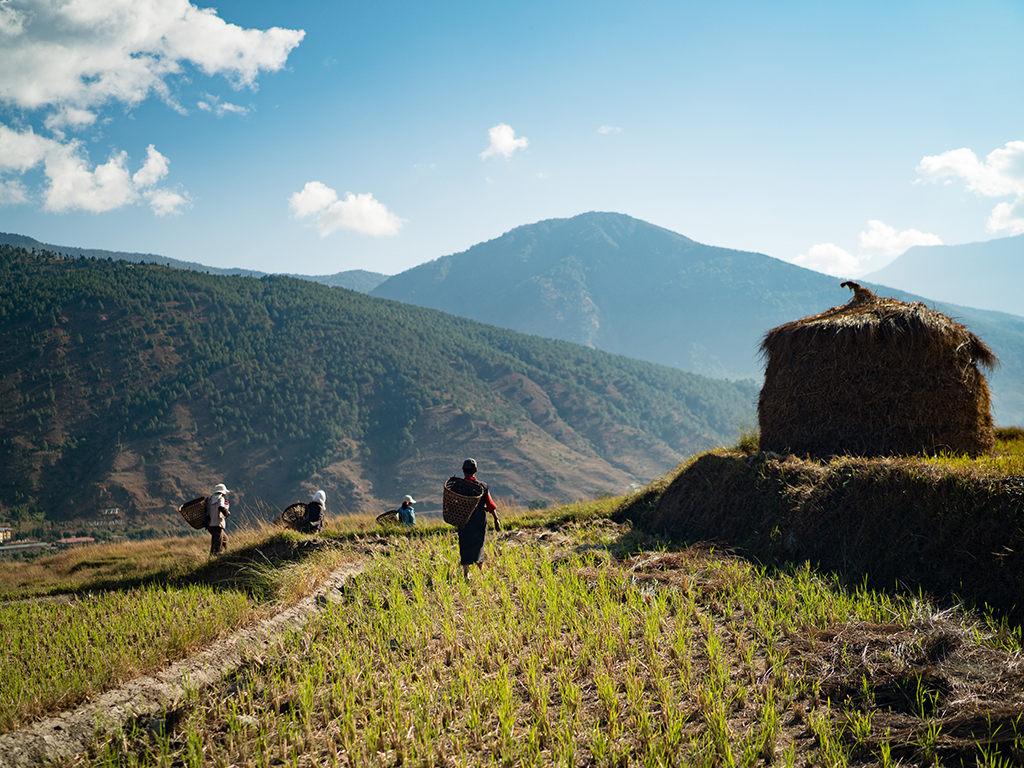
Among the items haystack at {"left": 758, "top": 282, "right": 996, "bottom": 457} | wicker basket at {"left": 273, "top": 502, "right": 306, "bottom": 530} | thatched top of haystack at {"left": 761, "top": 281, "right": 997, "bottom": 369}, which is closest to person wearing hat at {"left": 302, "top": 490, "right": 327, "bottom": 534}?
wicker basket at {"left": 273, "top": 502, "right": 306, "bottom": 530}

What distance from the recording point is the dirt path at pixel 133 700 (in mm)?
3865

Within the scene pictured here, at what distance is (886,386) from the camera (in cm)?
849

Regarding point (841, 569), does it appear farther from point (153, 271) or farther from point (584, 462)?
point (153, 271)

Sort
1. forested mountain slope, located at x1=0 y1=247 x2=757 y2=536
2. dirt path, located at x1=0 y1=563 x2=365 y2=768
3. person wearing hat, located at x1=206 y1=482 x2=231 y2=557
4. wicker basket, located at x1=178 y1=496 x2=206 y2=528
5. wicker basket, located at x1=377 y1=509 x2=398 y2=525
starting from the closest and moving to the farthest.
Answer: dirt path, located at x1=0 y1=563 x2=365 y2=768
person wearing hat, located at x1=206 y1=482 x2=231 y2=557
wicker basket, located at x1=178 y1=496 x2=206 y2=528
wicker basket, located at x1=377 y1=509 x2=398 y2=525
forested mountain slope, located at x1=0 y1=247 x2=757 y2=536

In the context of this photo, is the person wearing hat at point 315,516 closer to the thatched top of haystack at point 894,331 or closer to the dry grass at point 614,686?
the dry grass at point 614,686

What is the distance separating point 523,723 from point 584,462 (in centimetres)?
11546

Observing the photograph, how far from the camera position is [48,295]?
100m

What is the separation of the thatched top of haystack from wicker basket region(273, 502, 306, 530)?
10.9 m

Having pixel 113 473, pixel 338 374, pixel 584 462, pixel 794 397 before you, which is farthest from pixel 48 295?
pixel 794 397

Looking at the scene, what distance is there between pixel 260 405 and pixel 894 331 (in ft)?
364

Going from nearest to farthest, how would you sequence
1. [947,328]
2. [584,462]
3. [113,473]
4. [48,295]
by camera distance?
1. [947,328]
2. [113,473]
3. [48,295]
4. [584,462]

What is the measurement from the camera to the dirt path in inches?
152

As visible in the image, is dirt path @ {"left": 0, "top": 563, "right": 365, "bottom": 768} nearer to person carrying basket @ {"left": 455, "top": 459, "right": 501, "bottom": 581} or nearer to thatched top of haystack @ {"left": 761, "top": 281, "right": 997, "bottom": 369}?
person carrying basket @ {"left": 455, "top": 459, "right": 501, "bottom": 581}

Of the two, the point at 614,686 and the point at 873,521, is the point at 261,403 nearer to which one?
the point at 873,521
